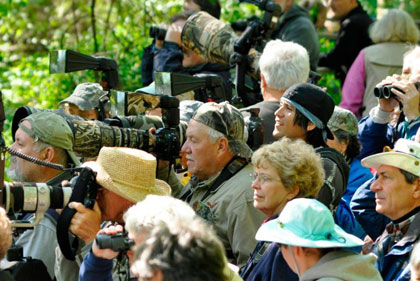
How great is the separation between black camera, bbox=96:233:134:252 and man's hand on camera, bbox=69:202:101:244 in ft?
1.98

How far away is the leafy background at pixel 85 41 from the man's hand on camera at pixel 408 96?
3.18 metres

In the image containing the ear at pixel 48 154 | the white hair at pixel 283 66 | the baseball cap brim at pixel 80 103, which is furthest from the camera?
the baseball cap brim at pixel 80 103

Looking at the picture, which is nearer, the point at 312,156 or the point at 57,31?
the point at 312,156

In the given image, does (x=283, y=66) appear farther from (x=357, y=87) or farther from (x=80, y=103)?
(x=357, y=87)

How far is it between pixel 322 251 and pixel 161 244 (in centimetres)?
116

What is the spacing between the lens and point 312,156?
541 cm

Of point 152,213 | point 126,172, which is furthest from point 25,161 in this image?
point 152,213

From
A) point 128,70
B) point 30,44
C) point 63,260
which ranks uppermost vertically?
point 63,260

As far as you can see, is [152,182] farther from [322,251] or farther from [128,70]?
[128,70]

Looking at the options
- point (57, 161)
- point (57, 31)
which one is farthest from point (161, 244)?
point (57, 31)

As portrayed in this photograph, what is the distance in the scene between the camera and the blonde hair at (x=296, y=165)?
17.6ft

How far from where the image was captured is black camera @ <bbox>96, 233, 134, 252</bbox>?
4314 mm

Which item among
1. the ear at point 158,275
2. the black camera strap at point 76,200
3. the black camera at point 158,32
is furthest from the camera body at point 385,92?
the ear at point 158,275

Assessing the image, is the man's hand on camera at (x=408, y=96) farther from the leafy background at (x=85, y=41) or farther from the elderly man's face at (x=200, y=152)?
the leafy background at (x=85, y=41)
